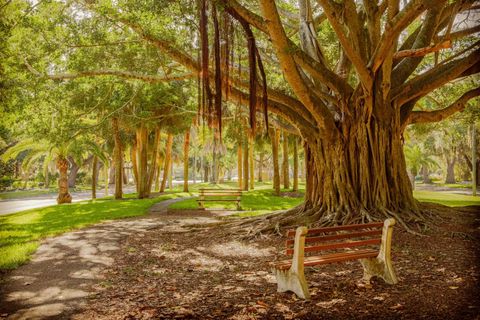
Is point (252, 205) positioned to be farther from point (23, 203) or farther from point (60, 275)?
point (23, 203)

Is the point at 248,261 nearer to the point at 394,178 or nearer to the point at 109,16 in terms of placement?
the point at 394,178

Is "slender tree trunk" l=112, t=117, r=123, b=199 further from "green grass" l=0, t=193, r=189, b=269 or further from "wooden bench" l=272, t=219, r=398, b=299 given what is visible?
"wooden bench" l=272, t=219, r=398, b=299

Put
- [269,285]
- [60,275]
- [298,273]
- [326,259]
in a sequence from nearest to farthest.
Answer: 1. [298,273]
2. [326,259]
3. [269,285]
4. [60,275]

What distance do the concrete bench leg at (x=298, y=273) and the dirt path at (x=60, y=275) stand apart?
2.53 metres

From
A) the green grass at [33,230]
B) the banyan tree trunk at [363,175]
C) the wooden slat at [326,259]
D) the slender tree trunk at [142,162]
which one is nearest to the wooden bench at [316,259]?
the wooden slat at [326,259]

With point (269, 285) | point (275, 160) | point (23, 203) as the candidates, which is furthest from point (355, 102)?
point (23, 203)

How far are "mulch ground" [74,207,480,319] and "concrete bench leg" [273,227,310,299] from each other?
104mm

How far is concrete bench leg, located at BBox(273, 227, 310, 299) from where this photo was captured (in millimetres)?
4383

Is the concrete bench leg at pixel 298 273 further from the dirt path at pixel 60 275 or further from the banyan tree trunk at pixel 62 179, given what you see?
the banyan tree trunk at pixel 62 179

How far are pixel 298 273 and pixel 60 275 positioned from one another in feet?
12.5

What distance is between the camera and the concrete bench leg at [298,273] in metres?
4.38

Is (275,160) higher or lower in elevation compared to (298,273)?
higher

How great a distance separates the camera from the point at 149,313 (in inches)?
160

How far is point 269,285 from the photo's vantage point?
5.17m
